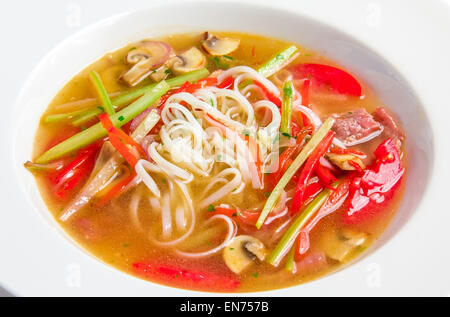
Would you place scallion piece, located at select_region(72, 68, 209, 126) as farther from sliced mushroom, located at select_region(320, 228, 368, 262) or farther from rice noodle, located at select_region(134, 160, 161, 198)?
sliced mushroom, located at select_region(320, 228, 368, 262)

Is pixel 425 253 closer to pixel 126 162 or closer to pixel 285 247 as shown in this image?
pixel 285 247

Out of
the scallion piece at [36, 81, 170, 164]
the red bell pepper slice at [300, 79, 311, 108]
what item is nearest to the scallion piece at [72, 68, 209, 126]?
the scallion piece at [36, 81, 170, 164]

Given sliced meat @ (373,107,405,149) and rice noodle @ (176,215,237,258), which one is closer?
rice noodle @ (176,215,237,258)

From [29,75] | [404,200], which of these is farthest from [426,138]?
[29,75]

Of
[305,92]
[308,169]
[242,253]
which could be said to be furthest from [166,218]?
[305,92]

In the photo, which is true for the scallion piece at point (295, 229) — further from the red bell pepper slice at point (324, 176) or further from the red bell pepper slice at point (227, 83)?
the red bell pepper slice at point (227, 83)

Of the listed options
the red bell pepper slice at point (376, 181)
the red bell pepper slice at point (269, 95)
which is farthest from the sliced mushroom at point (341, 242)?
the red bell pepper slice at point (269, 95)

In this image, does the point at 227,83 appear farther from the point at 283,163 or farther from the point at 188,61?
the point at 283,163
